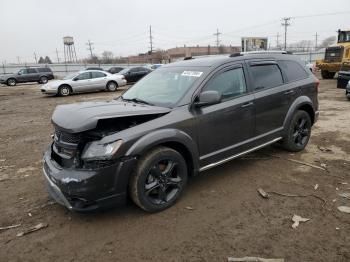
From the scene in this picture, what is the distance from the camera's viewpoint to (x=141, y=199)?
378 centimetres

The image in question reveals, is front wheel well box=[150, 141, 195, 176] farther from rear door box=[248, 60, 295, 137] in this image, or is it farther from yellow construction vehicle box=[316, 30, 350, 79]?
yellow construction vehicle box=[316, 30, 350, 79]

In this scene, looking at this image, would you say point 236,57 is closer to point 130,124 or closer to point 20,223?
point 130,124

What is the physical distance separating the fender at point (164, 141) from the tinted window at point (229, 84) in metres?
0.79

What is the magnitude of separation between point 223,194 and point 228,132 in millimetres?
846

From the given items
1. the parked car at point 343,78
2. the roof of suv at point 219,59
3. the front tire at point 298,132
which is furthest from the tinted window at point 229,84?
the parked car at point 343,78

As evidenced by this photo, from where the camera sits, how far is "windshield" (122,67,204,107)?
14.7 ft

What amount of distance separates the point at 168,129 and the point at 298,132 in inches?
120

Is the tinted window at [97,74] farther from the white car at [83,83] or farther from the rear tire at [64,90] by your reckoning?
the rear tire at [64,90]

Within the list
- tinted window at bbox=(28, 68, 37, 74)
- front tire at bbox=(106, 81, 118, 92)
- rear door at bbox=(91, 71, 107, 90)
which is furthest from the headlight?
tinted window at bbox=(28, 68, 37, 74)

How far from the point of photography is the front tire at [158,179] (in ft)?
12.3

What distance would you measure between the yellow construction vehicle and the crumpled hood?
21272 millimetres

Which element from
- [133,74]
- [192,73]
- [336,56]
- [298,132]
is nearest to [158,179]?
[192,73]

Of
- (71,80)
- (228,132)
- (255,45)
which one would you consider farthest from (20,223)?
(255,45)

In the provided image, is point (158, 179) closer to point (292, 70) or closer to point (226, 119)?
point (226, 119)
